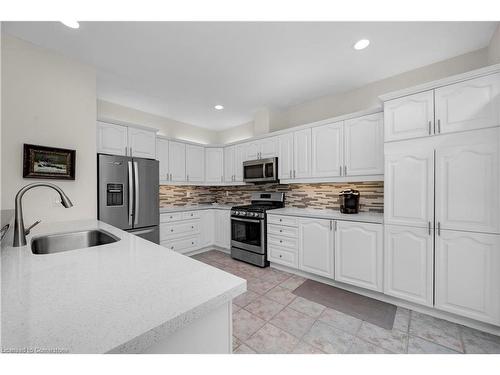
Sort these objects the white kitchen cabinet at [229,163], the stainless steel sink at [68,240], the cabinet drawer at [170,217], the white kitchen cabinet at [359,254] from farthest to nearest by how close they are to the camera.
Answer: the white kitchen cabinet at [229,163]
the cabinet drawer at [170,217]
the white kitchen cabinet at [359,254]
the stainless steel sink at [68,240]

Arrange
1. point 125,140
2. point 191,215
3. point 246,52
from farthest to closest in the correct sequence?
point 191,215 < point 125,140 < point 246,52

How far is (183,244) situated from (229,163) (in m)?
1.80

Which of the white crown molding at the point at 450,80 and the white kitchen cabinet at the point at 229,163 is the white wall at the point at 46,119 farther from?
the white crown molding at the point at 450,80

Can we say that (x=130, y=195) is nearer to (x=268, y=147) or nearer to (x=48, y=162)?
(x=48, y=162)

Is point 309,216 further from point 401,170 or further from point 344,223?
point 401,170

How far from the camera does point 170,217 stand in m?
3.52

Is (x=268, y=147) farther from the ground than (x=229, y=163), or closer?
farther from the ground

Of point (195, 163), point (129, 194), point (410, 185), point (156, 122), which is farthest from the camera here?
point (195, 163)

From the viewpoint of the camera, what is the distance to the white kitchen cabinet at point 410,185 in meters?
1.93

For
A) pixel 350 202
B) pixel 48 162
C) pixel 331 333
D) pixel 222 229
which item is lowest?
pixel 331 333

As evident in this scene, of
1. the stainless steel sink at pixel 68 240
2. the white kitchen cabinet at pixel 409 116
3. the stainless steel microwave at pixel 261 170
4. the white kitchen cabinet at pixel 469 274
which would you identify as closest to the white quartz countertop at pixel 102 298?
the stainless steel sink at pixel 68 240

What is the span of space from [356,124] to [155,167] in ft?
9.41

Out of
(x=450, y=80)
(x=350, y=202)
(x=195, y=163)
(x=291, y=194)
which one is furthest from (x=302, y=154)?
(x=195, y=163)

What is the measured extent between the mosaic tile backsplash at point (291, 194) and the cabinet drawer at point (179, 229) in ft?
2.19
